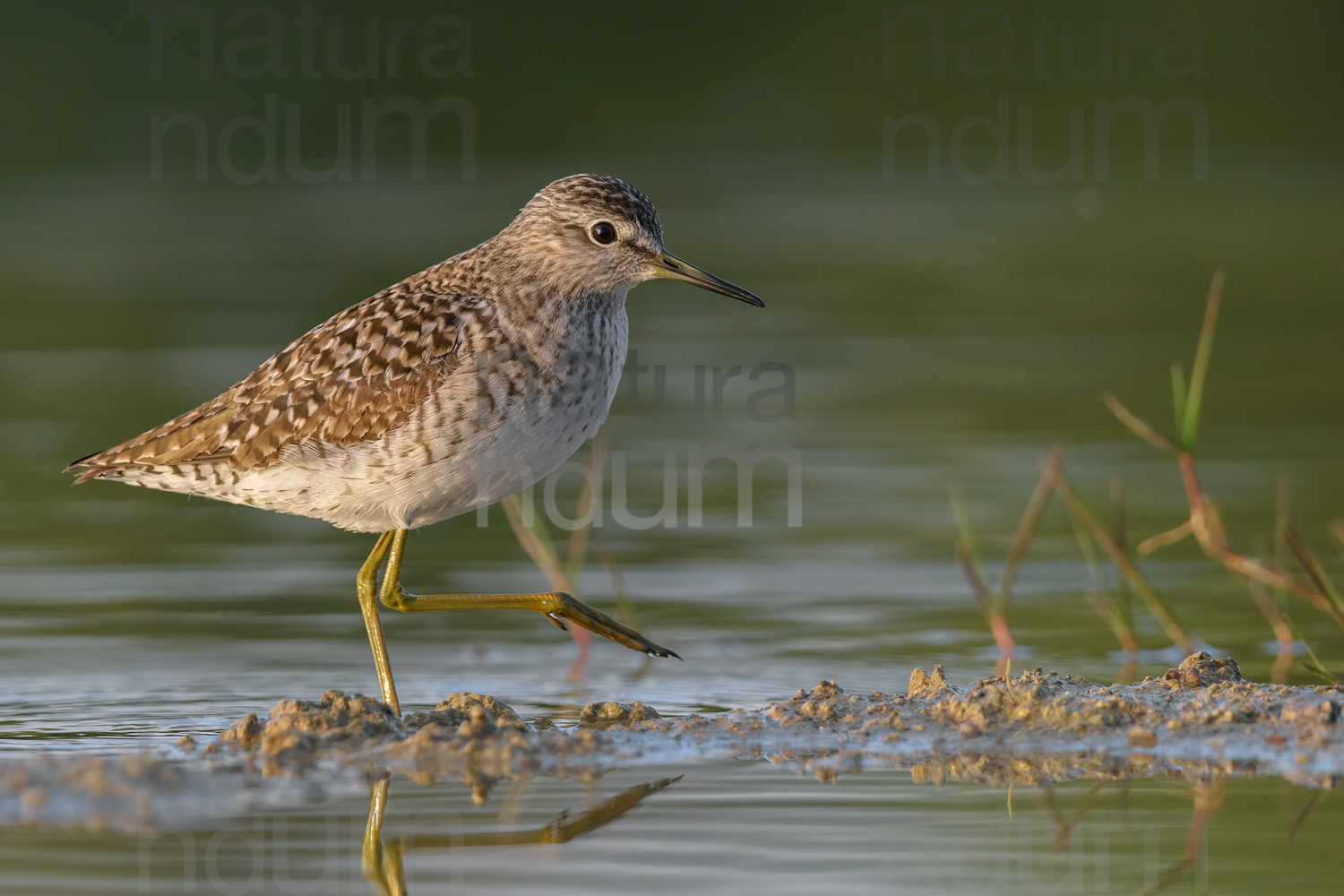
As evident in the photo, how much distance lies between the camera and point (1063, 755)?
7184 mm

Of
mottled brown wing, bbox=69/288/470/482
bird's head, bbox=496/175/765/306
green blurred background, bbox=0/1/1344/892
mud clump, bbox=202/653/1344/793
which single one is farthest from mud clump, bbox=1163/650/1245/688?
mottled brown wing, bbox=69/288/470/482

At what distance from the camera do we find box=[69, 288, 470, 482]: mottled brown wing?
27.5 feet

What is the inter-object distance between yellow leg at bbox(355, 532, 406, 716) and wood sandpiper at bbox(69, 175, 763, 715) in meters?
0.01

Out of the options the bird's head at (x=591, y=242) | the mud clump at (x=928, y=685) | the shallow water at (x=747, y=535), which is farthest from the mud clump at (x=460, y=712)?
the bird's head at (x=591, y=242)

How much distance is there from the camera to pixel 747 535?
12.0 meters

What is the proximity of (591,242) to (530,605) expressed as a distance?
1.72m

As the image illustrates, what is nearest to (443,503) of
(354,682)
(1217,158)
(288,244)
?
(354,682)

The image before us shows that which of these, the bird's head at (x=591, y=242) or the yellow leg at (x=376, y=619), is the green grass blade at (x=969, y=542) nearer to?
the bird's head at (x=591, y=242)

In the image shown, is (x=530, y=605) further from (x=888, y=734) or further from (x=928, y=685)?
(x=888, y=734)

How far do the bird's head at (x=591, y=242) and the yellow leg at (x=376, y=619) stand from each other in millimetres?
1463

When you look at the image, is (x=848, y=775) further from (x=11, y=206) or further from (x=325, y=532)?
(x=11, y=206)

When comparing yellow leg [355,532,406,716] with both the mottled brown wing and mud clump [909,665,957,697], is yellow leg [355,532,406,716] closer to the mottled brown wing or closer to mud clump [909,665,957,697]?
the mottled brown wing

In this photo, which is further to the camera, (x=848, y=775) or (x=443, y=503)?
(x=443, y=503)

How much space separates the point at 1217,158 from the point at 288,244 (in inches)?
548
